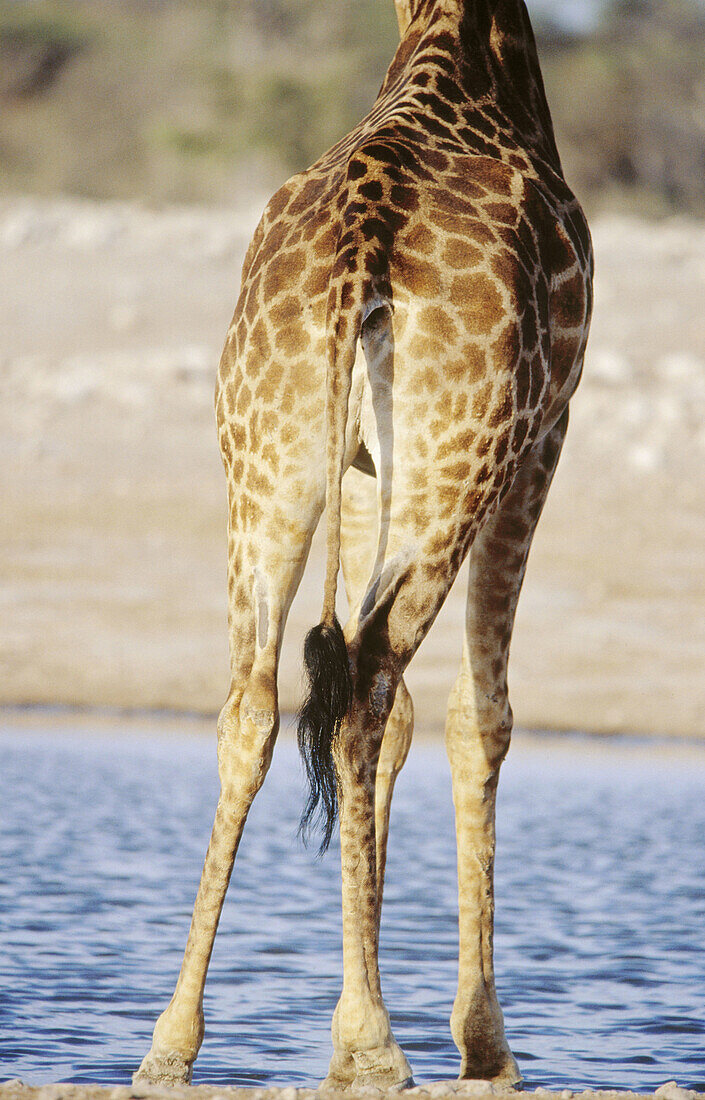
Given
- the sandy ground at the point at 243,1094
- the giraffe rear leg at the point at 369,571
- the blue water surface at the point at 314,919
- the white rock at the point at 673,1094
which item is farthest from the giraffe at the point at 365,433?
the blue water surface at the point at 314,919

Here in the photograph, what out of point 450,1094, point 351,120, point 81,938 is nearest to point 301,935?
point 81,938

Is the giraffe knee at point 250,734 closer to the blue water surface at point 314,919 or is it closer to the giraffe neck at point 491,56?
the blue water surface at point 314,919

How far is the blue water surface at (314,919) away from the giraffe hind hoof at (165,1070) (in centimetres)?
36

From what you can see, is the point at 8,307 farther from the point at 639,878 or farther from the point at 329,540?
the point at 329,540

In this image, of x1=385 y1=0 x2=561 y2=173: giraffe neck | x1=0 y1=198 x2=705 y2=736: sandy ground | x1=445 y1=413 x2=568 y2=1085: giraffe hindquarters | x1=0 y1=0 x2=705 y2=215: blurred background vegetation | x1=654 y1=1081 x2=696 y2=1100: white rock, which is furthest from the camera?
x1=0 y1=0 x2=705 y2=215: blurred background vegetation

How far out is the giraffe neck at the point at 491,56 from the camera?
12.7 feet

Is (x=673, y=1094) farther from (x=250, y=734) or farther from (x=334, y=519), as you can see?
(x=334, y=519)

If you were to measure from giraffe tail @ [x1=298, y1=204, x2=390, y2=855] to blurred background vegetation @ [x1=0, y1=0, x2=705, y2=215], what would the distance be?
2083 centimetres

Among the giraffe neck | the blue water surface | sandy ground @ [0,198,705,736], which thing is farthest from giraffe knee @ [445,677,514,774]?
sandy ground @ [0,198,705,736]

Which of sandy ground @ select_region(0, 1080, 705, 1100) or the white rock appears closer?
sandy ground @ select_region(0, 1080, 705, 1100)

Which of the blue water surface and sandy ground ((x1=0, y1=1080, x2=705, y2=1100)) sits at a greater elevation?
the blue water surface

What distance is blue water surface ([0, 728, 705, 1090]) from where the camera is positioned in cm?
390

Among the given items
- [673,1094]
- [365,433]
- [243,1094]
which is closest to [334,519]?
[365,433]

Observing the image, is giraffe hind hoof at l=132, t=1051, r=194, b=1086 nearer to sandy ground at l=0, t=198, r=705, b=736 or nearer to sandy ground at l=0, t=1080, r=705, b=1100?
sandy ground at l=0, t=1080, r=705, b=1100
